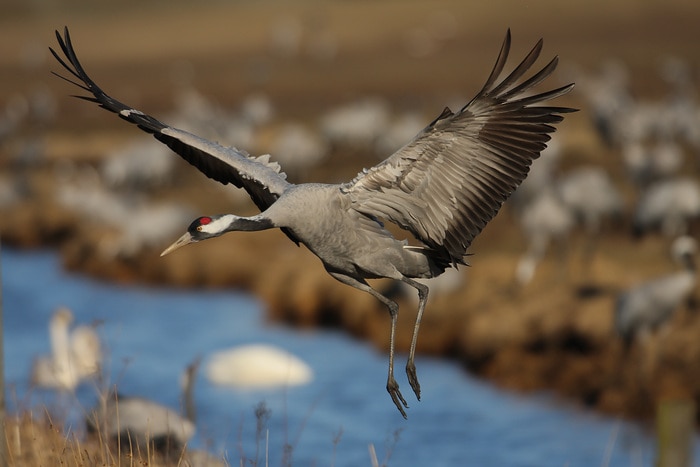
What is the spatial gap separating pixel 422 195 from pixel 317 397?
24.1 feet

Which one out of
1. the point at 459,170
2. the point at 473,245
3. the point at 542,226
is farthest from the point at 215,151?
the point at 473,245

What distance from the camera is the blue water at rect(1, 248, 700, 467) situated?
955 cm

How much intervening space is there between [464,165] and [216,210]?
1542 cm

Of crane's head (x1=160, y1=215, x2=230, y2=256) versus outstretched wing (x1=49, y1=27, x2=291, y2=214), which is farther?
outstretched wing (x1=49, y1=27, x2=291, y2=214)

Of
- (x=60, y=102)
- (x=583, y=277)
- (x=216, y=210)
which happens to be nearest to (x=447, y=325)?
(x=583, y=277)

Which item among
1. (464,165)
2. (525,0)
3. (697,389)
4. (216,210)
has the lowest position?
(464,165)

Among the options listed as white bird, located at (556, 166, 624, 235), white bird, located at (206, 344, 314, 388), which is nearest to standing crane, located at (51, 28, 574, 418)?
white bird, located at (206, 344, 314, 388)

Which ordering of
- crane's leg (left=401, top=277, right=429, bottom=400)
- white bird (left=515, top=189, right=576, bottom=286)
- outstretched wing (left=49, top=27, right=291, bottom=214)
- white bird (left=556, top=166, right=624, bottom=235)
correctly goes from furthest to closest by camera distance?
white bird (left=556, top=166, right=624, bottom=235) < white bird (left=515, top=189, right=576, bottom=286) < outstretched wing (left=49, top=27, right=291, bottom=214) < crane's leg (left=401, top=277, right=429, bottom=400)

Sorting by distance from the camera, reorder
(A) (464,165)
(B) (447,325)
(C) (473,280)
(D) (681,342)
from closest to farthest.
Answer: (A) (464,165) < (D) (681,342) < (B) (447,325) < (C) (473,280)

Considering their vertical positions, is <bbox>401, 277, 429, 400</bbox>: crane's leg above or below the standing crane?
below

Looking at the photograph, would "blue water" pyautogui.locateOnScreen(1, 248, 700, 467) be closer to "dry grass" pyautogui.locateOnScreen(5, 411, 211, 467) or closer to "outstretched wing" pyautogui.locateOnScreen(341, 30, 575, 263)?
"dry grass" pyautogui.locateOnScreen(5, 411, 211, 467)

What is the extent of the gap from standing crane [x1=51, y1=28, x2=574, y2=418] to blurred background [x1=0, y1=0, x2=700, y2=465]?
1.17m

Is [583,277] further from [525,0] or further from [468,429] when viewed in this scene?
[525,0]

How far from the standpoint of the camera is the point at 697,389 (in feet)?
32.5
